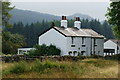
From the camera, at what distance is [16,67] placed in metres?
17.0

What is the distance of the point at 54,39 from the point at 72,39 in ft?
10.4

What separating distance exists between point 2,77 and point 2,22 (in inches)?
1793

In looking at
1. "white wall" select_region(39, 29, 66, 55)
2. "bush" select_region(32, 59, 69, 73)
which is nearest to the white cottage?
"white wall" select_region(39, 29, 66, 55)

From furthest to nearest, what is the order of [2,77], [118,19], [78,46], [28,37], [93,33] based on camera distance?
[28,37] → [93,33] → [78,46] → [118,19] → [2,77]

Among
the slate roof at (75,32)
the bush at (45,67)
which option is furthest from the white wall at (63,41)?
the bush at (45,67)

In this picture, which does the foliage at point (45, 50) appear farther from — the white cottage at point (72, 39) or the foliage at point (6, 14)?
the foliage at point (6, 14)

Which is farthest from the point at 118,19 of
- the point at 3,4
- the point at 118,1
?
the point at 3,4

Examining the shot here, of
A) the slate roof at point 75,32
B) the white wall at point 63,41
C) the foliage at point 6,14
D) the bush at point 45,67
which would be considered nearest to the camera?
the bush at point 45,67

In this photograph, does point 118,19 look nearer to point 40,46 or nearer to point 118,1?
point 118,1

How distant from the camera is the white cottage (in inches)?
2152

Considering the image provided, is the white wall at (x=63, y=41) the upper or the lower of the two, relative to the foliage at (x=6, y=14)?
lower

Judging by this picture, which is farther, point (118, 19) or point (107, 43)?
point (107, 43)

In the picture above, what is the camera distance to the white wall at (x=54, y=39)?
54625 millimetres

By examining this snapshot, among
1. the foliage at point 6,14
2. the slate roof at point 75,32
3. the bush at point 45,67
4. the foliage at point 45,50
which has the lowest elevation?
the bush at point 45,67
